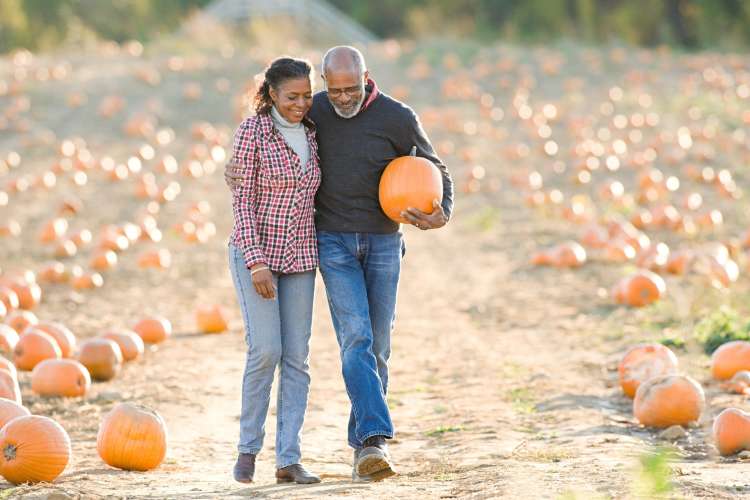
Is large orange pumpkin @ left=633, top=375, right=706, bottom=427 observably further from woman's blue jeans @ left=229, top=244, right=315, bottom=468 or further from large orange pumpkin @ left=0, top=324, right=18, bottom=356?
large orange pumpkin @ left=0, top=324, right=18, bottom=356

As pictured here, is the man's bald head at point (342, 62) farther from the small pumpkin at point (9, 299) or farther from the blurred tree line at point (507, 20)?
the blurred tree line at point (507, 20)

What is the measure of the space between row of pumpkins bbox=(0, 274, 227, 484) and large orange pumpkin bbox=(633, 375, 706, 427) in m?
2.43

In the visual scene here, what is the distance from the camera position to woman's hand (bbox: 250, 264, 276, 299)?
4742 millimetres

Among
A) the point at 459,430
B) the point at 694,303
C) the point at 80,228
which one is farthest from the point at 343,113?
the point at 80,228

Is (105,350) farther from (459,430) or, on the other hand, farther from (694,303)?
(694,303)

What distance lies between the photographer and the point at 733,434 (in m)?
5.18

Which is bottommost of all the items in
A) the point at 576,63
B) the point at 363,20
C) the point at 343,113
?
the point at 343,113

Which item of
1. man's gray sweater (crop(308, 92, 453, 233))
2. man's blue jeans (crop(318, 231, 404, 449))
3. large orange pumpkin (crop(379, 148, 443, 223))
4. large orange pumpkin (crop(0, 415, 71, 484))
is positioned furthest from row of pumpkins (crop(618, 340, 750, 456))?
large orange pumpkin (crop(0, 415, 71, 484))

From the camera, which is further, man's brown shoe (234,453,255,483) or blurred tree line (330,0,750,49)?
blurred tree line (330,0,750,49)

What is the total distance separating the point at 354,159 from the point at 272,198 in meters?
0.42

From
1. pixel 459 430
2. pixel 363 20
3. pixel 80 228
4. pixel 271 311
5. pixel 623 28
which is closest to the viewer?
pixel 271 311

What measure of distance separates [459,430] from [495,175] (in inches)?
450

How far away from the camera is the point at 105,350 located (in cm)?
727

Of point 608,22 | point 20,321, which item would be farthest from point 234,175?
point 608,22
